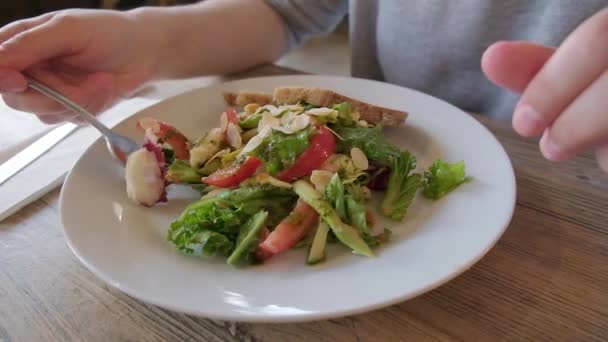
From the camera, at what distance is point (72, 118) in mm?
1021

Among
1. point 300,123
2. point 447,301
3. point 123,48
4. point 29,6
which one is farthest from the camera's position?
point 29,6

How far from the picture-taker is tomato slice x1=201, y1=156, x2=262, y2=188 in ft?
2.66

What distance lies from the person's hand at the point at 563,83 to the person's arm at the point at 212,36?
2.95 feet

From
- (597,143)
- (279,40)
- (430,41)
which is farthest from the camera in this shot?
(279,40)

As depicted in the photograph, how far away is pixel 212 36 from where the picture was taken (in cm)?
125

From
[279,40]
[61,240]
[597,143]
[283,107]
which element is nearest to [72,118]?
[61,240]

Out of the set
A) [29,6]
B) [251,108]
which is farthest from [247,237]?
[29,6]

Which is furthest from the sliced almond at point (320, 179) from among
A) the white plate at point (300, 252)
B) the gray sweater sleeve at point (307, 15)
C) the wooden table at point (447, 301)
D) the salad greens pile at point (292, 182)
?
the gray sweater sleeve at point (307, 15)

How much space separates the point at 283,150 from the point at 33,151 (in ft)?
1.91

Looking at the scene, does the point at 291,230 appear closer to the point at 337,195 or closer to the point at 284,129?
the point at 337,195

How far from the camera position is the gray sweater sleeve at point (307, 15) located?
4.50ft

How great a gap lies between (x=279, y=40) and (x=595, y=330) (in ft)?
3.49

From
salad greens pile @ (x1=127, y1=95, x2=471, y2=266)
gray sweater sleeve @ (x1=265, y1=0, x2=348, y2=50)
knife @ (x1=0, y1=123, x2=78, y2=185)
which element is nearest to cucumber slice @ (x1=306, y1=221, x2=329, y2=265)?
salad greens pile @ (x1=127, y1=95, x2=471, y2=266)

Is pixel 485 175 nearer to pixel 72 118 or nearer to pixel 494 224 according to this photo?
pixel 494 224
